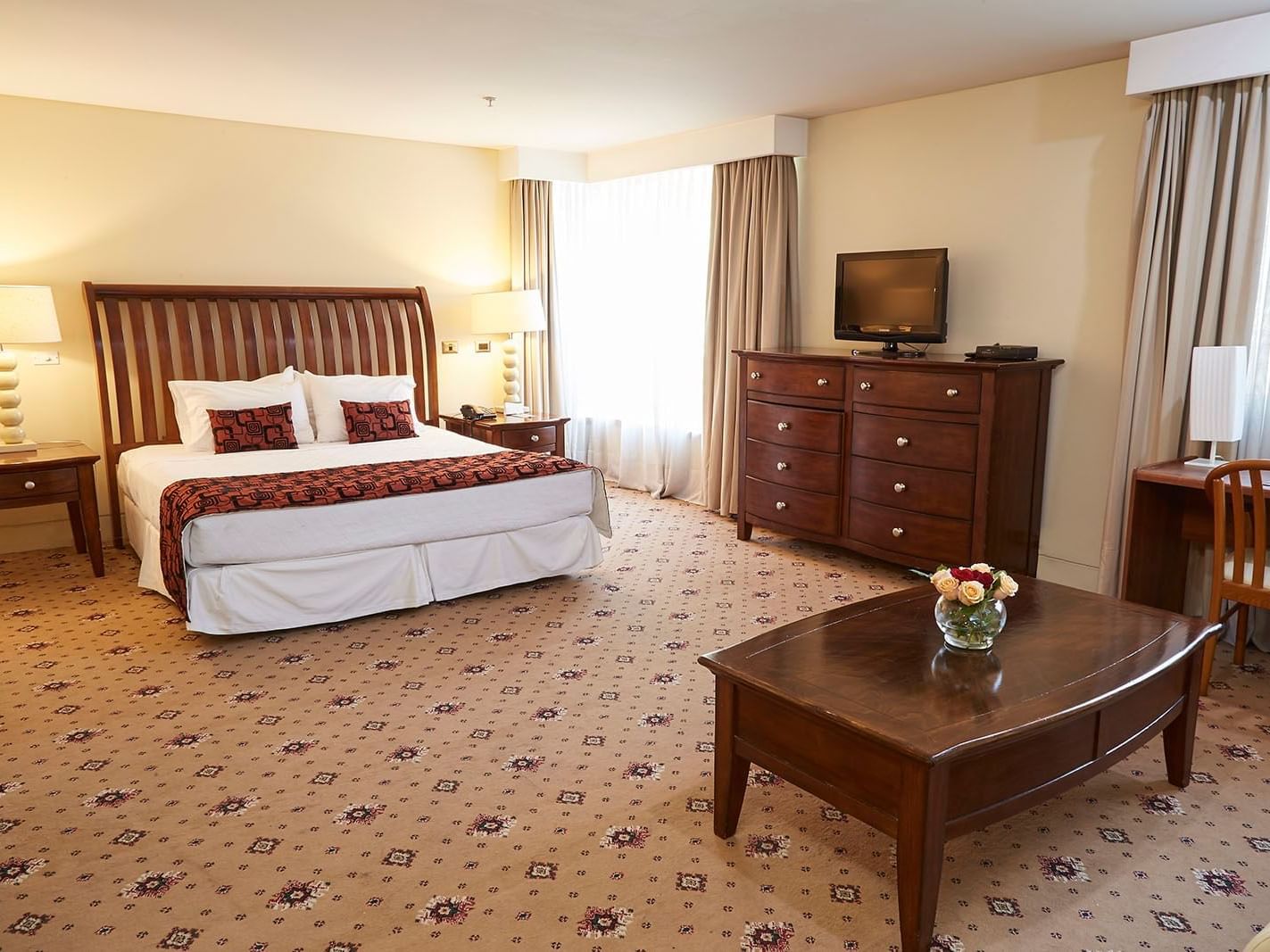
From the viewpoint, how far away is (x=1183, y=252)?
3.92 meters

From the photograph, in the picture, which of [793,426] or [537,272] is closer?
[793,426]

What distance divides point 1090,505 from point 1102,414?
18.0 inches

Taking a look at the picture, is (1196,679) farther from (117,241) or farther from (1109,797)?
(117,241)

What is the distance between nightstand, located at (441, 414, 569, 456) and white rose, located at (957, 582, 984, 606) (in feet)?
13.4

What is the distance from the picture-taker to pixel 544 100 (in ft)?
17.0

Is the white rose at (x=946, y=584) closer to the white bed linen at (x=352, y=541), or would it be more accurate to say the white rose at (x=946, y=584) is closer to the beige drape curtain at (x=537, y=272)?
the white bed linen at (x=352, y=541)

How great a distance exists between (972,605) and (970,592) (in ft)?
0.17

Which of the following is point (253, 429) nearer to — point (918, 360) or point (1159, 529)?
point (918, 360)

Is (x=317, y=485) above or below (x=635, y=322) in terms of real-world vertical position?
below

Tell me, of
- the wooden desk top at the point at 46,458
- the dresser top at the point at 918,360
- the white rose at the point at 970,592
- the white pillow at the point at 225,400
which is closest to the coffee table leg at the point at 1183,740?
the white rose at the point at 970,592

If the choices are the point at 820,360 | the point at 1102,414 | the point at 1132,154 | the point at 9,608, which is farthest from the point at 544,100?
the point at 9,608

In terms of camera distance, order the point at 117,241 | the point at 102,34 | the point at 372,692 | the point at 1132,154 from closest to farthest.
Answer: the point at 372,692
the point at 102,34
the point at 1132,154
the point at 117,241

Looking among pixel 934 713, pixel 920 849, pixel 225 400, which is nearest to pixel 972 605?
pixel 934 713

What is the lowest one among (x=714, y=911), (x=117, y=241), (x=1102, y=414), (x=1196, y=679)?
(x=714, y=911)
